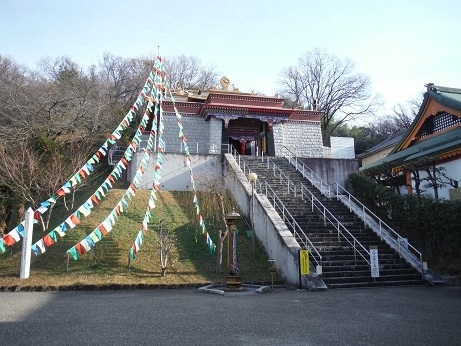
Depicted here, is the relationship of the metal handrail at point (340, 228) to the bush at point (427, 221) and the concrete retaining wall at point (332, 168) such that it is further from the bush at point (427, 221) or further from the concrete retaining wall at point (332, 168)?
the concrete retaining wall at point (332, 168)

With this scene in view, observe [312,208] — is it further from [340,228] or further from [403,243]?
[403,243]

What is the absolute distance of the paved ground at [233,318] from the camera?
508 cm

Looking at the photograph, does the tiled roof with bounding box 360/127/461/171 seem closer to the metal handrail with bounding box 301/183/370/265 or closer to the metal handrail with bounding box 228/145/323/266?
the metal handrail with bounding box 301/183/370/265

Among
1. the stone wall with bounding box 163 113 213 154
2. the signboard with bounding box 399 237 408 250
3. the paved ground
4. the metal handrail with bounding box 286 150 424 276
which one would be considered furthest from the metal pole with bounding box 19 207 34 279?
the stone wall with bounding box 163 113 213 154

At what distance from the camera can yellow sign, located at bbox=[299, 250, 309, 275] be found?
9.87 m

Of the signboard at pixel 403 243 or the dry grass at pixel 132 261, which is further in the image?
the signboard at pixel 403 243

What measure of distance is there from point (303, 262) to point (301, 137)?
1783cm

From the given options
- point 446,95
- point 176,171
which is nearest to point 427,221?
point 446,95

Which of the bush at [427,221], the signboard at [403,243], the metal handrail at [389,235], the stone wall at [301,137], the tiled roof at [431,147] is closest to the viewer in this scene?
the metal handrail at [389,235]

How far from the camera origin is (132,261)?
1164 cm

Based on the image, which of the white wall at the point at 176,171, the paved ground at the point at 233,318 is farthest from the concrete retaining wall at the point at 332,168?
the paved ground at the point at 233,318

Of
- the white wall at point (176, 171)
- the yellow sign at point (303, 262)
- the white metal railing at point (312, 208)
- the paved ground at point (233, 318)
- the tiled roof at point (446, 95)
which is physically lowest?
the paved ground at point (233, 318)

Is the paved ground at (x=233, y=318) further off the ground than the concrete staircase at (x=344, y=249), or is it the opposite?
the concrete staircase at (x=344, y=249)

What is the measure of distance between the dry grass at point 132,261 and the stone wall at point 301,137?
39.1 ft
